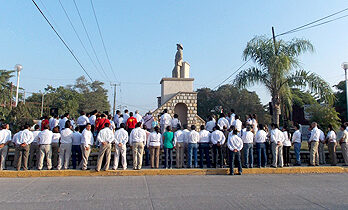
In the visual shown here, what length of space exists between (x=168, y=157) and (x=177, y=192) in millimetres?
4299

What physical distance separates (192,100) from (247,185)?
12366 millimetres

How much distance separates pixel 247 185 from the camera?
27.7 ft

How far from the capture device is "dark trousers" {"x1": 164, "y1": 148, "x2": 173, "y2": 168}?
1111 cm

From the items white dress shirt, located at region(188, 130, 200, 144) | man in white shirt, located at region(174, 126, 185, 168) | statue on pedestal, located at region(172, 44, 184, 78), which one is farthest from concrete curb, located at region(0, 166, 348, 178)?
statue on pedestal, located at region(172, 44, 184, 78)

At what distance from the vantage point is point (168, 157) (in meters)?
11.8

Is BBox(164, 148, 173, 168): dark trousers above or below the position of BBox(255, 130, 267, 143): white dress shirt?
below

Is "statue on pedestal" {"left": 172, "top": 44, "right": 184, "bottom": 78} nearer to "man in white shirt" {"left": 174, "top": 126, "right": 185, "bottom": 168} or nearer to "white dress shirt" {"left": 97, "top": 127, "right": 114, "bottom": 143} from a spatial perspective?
"man in white shirt" {"left": 174, "top": 126, "right": 185, "bottom": 168}

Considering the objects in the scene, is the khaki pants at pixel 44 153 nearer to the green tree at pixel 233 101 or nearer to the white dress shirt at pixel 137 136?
A: the white dress shirt at pixel 137 136

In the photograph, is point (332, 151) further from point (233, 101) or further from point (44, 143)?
point (233, 101)

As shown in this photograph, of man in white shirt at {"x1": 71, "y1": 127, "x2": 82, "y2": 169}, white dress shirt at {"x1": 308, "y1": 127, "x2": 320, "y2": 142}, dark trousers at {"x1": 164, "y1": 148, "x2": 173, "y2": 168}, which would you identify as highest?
white dress shirt at {"x1": 308, "y1": 127, "x2": 320, "y2": 142}

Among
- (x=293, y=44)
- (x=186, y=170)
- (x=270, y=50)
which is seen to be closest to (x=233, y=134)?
(x=186, y=170)

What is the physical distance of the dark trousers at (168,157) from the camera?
36.4 feet

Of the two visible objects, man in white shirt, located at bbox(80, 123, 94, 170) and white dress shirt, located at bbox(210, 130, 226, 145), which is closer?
man in white shirt, located at bbox(80, 123, 94, 170)

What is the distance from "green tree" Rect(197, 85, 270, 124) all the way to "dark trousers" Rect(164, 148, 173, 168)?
32.4 meters
